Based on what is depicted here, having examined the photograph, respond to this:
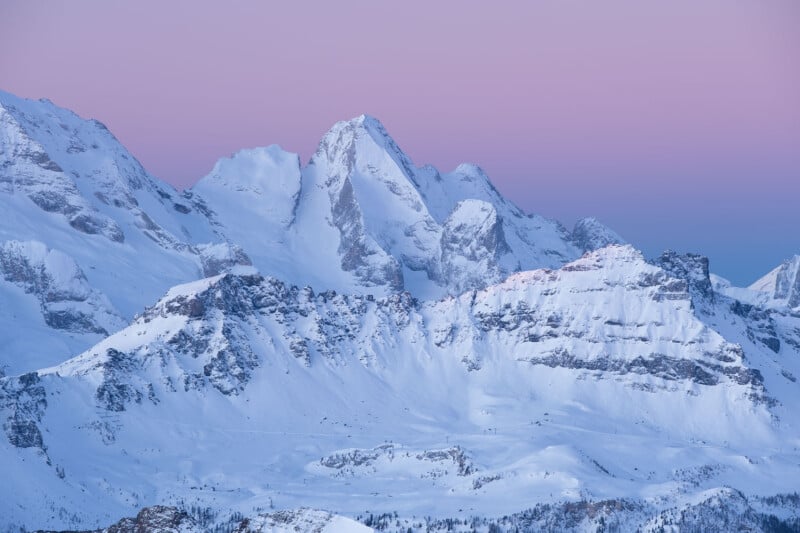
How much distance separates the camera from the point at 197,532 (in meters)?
200

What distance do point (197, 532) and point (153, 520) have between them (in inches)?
214

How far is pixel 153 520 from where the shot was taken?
19925 cm

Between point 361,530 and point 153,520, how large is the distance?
24870mm

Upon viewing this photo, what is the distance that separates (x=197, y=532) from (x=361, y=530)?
19651 millimetres

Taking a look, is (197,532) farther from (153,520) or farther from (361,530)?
(361,530)

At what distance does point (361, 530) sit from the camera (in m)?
199

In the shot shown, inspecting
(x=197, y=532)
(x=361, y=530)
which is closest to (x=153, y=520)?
(x=197, y=532)
